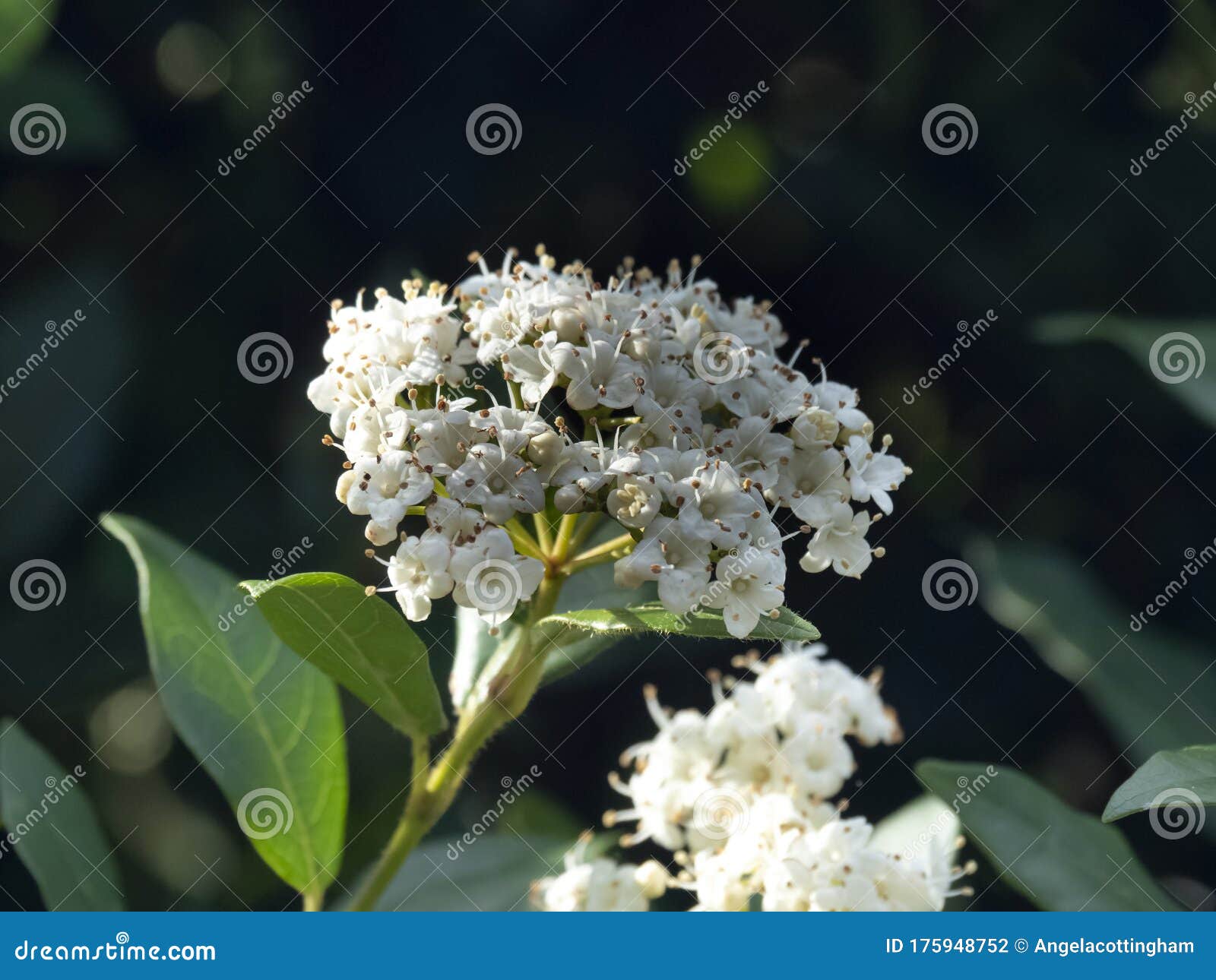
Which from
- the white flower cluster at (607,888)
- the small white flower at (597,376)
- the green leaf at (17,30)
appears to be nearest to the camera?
the small white flower at (597,376)

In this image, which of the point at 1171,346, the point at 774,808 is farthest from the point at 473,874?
the point at 1171,346

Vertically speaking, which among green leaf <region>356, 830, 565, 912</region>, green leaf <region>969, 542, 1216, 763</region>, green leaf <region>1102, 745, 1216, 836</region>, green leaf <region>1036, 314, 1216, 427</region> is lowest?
green leaf <region>356, 830, 565, 912</region>

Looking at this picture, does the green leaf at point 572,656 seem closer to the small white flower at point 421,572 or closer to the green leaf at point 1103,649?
the small white flower at point 421,572

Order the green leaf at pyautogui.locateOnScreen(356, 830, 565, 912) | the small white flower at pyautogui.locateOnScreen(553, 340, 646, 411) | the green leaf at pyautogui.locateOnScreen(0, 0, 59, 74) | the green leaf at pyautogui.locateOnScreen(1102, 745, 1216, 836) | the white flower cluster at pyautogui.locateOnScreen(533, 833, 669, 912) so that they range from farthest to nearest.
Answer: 1. the green leaf at pyautogui.locateOnScreen(0, 0, 59, 74)
2. the green leaf at pyautogui.locateOnScreen(356, 830, 565, 912)
3. the white flower cluster at pyautogui.locateOnScreen(533, 833, 669, 912)
4. the small white flower at pyautogui.locateOnScreen(553, 340, 646, 411)
5. the green leaf at pyautogui.locateOnScreen(1102, 745, 1216, 836)

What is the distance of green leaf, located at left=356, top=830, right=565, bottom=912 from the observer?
6.88 ft

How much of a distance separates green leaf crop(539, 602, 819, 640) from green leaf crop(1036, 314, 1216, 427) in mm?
1093

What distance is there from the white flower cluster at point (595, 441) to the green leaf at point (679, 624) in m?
0.02

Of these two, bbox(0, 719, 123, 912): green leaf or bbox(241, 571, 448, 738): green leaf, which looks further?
bbox(0, 719, 123, 912): green leaf

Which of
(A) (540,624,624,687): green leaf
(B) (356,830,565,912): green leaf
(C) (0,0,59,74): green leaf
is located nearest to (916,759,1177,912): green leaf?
(A) (540,624,624,687): green leaf

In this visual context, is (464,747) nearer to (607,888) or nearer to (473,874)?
(607,888)

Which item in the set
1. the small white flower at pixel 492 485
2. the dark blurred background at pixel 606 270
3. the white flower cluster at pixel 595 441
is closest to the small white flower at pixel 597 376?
the white flower cluster at pixel 595 441

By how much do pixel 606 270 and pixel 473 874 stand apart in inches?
44.2

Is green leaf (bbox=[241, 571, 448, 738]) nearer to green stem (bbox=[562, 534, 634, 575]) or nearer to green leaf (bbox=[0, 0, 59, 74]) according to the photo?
green stem (bbox=[562, 534, 634, 575])

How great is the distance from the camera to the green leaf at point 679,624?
52.4 inches
